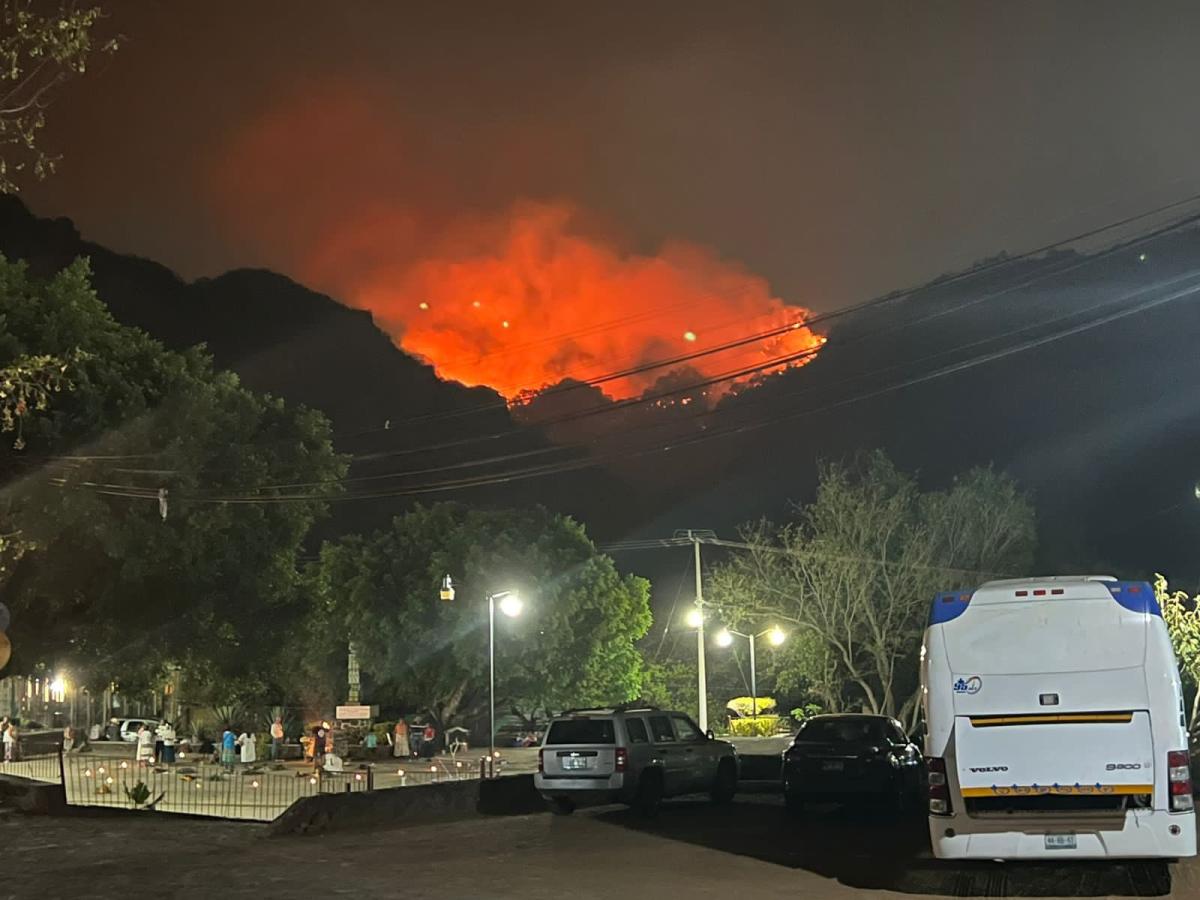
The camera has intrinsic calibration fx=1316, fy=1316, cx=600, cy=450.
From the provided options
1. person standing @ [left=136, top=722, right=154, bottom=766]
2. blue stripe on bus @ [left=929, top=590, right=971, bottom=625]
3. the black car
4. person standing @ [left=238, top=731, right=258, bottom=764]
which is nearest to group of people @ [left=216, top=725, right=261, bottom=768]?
person standing @ [left=238, top=731, right=258, bottom=764]

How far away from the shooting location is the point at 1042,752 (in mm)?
11367

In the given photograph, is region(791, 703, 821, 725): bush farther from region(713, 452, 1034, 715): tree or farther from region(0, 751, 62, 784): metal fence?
region(0, 751, 62, 784): metal fence

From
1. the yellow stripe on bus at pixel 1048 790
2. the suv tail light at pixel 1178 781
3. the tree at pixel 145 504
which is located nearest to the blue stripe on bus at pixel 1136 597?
the suv tail light at pixel 1178 781

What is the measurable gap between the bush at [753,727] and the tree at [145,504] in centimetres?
1857

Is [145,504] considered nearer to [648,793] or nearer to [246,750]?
[648,793]

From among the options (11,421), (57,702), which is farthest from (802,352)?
(57,702)

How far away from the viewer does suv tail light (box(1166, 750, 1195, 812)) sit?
1107cm

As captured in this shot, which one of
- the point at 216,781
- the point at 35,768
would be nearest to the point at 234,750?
the point at 35,768

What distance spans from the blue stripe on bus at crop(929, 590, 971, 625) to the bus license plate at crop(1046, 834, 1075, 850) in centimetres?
202

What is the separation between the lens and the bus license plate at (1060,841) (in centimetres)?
1109

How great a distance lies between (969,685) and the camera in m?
11.7

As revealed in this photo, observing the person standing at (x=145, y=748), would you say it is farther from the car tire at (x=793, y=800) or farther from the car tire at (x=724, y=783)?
the car tire at (x=793, y=800)

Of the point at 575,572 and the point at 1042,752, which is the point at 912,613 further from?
the point at 1042,752

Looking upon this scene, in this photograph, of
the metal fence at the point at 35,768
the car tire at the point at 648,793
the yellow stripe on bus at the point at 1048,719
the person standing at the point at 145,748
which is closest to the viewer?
the yellow stripe on bus at the point at 1048,719
